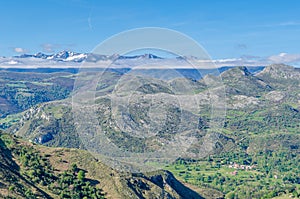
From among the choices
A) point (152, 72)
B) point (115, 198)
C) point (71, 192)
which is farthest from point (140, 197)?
point (152, 72)

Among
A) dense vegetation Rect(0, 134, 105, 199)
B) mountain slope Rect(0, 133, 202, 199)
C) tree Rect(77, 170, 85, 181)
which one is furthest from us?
tree Rect(77, 170, 85, 181)

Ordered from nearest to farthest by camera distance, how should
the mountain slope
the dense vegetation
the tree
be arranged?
1. the mountain slope
2. the dense vegetation
3. the tree

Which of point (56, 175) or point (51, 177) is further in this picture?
point (56, 175)

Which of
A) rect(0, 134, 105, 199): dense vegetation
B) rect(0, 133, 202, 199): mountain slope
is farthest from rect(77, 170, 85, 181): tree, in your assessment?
rect(0, 133, 202, 199): mountain slope

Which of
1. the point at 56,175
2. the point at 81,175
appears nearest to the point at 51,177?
the point at 56,175

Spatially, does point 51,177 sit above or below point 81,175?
above

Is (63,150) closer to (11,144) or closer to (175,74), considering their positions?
(11,144)

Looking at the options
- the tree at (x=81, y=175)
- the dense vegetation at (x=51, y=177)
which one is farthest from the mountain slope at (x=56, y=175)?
the tree at (x=81, y=175)

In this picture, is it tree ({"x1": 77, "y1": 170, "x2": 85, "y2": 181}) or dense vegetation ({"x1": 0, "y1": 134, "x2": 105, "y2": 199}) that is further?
tree ({"x1": 77, "y1": 170, "x2": 85, "y2": 181})

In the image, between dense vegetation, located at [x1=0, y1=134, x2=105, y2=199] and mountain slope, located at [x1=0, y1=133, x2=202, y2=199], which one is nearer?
mountain slope, located at [x1=0, y1=133, x2=202, y2=199]

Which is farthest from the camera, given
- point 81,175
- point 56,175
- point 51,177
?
point 81,175

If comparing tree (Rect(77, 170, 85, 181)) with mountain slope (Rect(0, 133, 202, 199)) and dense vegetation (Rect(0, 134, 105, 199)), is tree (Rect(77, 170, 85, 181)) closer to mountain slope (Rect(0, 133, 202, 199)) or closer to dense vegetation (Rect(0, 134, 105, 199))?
dense vegetation (Rect(0, 134, 105, 199))

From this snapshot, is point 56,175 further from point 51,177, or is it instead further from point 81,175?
point 81,175
